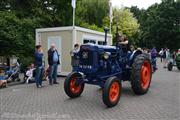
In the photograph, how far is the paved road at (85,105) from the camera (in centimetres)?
939

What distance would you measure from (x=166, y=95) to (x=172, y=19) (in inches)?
2089

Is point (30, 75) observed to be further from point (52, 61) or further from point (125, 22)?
point (125, 22)

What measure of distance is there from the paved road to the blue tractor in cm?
36

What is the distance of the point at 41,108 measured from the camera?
33.9 ft

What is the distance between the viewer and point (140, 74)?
12.2 m

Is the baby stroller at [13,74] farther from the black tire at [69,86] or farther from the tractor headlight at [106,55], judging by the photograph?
the tractor headlight at [106,55]

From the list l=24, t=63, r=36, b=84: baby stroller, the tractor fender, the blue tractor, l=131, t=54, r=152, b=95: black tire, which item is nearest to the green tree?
l=24, t=63, r=36, b=84: baby stroller

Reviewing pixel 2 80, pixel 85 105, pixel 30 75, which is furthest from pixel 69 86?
pixel 30 75

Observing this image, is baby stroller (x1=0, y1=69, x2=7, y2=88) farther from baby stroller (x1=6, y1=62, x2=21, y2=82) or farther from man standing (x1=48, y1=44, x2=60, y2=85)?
man standing (x1=48, y1=44, x2=60, y2=85)

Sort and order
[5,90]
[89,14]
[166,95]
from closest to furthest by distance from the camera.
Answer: [166,95]
[5,90]
[89,14]

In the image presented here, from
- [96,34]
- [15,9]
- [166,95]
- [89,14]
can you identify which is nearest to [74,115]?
[166,95]

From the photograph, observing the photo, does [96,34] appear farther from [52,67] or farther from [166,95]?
[166,95]

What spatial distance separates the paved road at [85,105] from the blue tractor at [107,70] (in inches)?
14.3

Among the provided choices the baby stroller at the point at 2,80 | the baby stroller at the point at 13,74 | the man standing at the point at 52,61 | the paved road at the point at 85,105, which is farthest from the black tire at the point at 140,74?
the baby stroller at the point at 13,74
